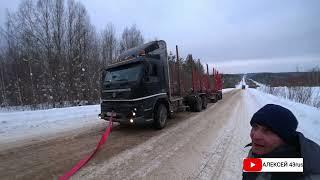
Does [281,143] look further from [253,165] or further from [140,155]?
[140,155]

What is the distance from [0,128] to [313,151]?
10960 mm

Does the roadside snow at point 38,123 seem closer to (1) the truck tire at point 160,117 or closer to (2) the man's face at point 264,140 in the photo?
(1) the truck tire at point 160,117

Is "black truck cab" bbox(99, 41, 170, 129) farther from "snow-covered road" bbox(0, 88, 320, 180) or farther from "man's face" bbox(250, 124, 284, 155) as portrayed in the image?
"man's face" bbox(250, 124, 284, 155)

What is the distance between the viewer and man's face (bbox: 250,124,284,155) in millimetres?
1792

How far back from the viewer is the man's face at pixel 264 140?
5.88ft

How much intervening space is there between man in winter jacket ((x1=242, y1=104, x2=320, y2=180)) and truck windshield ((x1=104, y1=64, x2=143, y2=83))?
680 centimetres

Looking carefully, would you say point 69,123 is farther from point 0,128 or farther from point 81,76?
point 81,76

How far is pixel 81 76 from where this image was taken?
26297mm

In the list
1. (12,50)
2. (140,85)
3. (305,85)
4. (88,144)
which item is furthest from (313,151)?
(12,50)

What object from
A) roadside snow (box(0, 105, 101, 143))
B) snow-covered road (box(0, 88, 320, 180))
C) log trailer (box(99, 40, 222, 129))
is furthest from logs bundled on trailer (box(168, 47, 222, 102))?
roadside snow (box(0, 105, 101, 143))

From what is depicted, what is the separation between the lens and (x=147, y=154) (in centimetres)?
612

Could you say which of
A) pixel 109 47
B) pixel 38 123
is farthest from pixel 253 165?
pixel 109 47

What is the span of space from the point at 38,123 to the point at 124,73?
4931 millimetres

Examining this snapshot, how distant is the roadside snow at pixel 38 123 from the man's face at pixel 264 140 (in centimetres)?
804
